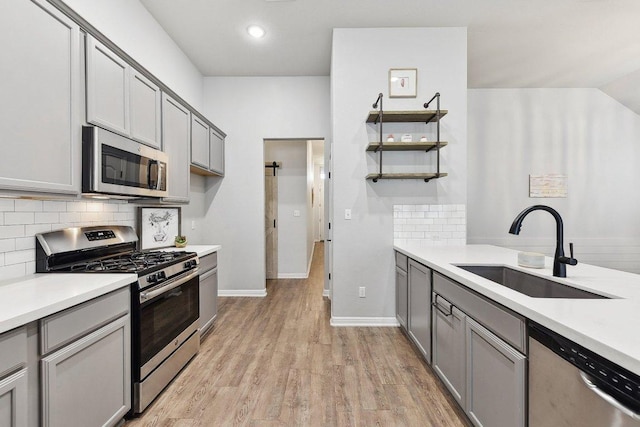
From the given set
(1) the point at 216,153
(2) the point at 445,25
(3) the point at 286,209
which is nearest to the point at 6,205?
(1) the point at 216,153

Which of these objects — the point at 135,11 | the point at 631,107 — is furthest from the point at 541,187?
the point at 135,11

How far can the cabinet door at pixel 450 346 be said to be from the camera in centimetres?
165

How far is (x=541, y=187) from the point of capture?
179 inches

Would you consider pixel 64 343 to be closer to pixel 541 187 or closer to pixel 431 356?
pixel 431 356

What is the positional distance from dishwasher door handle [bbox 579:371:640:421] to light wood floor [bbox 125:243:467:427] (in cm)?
111

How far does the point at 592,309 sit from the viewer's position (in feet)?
3.47

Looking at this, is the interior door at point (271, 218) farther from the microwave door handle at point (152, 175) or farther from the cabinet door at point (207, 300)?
the microwave door handle at point (152, 175)

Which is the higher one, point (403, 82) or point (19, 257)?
point (403, 82)

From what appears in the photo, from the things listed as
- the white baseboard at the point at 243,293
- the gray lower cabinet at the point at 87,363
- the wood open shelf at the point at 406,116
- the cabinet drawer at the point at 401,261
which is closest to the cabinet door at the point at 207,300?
the gray lower cabinet at the point at 87,363

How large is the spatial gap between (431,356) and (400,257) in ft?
3.32

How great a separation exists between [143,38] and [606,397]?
12.5ft

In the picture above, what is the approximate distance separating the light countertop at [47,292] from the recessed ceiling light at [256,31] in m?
2.74

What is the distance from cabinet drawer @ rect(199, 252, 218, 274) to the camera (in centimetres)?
277

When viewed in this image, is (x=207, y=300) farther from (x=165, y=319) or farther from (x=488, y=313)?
(x=488, y=313)
